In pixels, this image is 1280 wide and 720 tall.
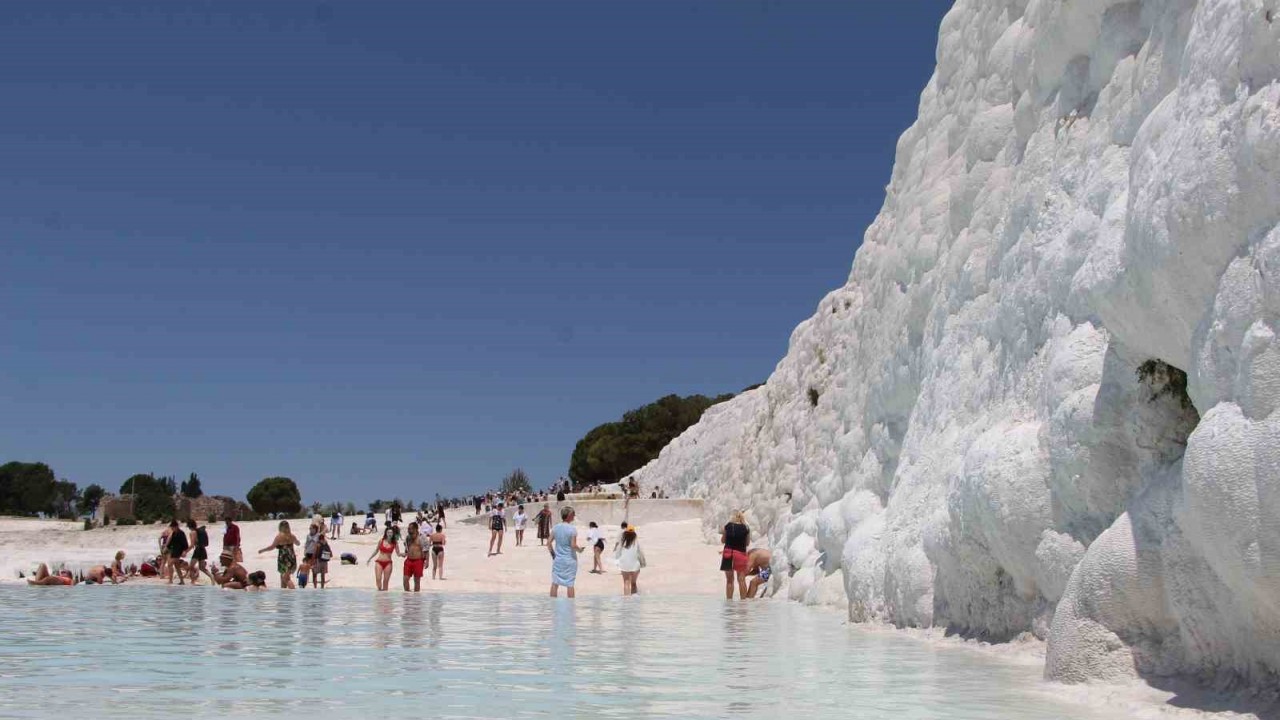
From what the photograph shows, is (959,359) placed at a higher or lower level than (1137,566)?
higher

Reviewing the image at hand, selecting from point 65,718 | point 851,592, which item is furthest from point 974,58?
point 65,718

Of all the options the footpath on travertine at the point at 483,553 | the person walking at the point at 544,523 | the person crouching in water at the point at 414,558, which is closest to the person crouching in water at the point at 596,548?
the footpath on travertine at the point at 483,553

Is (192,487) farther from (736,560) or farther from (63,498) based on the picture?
(736,560)

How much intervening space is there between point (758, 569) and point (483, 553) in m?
13.2

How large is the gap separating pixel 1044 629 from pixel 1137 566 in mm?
2444

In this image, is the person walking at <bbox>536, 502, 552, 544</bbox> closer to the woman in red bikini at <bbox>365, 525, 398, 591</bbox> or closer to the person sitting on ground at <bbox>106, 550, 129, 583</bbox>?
the person sitting on ground at <bbox>106, 550, 129, 583</bbox>

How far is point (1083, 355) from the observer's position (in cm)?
839

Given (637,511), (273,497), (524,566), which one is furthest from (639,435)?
(524,566)

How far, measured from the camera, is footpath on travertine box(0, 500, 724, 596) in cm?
2397

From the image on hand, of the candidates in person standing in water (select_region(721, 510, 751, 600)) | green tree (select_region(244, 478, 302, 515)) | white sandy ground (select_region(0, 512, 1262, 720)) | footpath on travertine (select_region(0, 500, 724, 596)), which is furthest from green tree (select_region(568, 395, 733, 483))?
person standing in water (select_region(721, 510, 751, 600))

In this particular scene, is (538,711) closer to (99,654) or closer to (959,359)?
(99,654)

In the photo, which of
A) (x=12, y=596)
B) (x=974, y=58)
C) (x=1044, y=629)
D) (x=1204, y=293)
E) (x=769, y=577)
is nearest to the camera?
(x=1204, y=293)

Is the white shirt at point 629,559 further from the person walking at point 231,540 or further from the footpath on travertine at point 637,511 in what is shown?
the footpath on travertine at point 637,511

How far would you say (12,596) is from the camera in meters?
17.0
